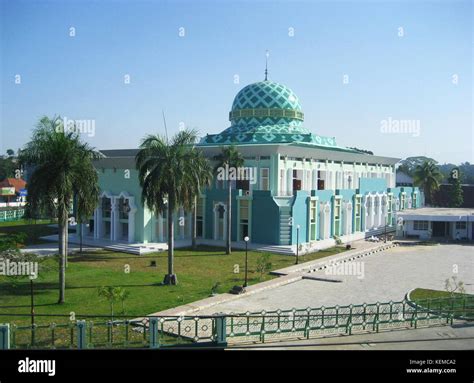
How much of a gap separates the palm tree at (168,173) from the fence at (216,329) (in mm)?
8245

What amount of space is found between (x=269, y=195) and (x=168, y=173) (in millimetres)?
14047

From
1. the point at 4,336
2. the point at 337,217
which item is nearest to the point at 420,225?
the point at 337,217

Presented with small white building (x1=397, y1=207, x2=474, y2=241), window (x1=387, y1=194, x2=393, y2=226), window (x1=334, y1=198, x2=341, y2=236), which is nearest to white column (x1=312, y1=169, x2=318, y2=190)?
window (x1=334, y1=198, x2=341, y2=236)

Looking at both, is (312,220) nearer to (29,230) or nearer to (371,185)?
(371,185)

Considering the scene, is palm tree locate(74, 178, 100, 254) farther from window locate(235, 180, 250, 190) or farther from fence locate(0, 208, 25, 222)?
fence locate(0, 208, 25, 222)

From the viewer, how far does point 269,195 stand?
3675 cm

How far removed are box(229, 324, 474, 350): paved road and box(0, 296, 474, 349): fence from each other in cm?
60

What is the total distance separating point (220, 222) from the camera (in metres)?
39.4

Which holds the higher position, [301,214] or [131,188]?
[131,188]

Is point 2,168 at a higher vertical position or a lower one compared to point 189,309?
higher

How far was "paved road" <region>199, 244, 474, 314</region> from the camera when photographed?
21.4m
